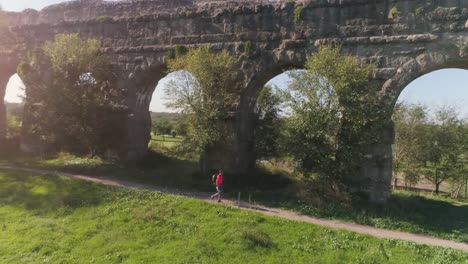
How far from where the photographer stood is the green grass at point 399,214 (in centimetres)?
1041

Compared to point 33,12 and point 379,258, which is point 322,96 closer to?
point 379,258

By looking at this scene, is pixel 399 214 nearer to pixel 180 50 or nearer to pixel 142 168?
pixel 180 50

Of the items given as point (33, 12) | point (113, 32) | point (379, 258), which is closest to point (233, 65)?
point (113, 32)

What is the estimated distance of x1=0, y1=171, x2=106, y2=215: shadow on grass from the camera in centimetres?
1214

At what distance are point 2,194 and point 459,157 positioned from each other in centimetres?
2261

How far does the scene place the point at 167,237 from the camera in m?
9.91

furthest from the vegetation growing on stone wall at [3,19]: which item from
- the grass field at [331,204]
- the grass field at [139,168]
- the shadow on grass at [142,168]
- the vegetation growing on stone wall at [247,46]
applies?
the vegetation growing on stone wall at [247,46]

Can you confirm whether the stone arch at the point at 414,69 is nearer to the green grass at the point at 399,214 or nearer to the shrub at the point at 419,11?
the shrub at the point at 419,11

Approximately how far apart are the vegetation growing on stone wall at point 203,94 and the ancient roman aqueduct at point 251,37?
103 centimetres

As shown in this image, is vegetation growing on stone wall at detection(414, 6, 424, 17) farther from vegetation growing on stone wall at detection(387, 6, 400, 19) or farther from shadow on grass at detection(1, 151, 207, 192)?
shadow on grass at detection(1, 151, 207, 192)

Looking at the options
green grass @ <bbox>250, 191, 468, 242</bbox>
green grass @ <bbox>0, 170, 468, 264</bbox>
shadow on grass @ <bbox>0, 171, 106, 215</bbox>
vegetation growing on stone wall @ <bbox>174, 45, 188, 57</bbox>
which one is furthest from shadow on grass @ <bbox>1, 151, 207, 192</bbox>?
vegetation growing on stone wall @ <bbox>174, 45, 188, 57</bbox>

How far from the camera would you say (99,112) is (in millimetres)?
17188

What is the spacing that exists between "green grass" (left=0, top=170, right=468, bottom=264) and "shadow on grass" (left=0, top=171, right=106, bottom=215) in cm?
6

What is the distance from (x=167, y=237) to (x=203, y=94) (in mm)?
6400
